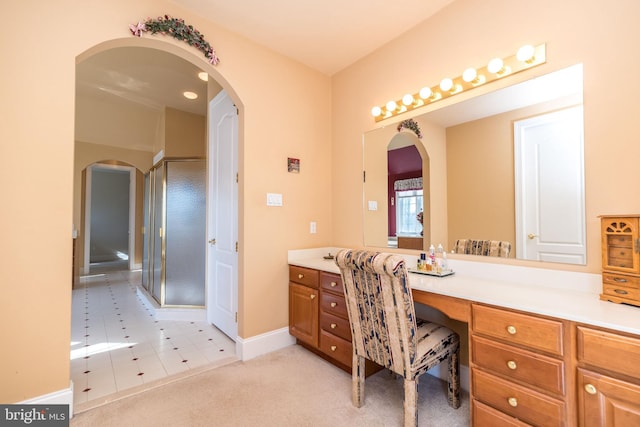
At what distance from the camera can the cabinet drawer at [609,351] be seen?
99 centimetres

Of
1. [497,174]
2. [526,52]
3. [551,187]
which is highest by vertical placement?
[526,52]

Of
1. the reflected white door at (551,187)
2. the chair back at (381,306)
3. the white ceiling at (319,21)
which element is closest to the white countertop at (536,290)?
the reflected white door at (551,187)

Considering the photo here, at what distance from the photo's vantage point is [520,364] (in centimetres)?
125

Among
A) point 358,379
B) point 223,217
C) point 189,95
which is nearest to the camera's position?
point 358,379

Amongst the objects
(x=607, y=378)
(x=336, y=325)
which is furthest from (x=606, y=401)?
(x=336, y=325)

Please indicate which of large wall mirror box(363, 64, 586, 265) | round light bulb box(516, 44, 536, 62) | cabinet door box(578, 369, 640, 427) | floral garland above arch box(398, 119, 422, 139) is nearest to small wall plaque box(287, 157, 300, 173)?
large wall mirror box(363, 64, 586, 265)

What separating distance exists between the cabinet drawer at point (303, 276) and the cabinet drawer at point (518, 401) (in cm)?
131

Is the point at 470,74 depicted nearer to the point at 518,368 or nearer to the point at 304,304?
the point at 518,368

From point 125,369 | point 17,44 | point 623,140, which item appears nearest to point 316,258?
point 125,369

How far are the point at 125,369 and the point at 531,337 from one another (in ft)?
9.13

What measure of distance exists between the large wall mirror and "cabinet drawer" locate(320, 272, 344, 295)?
0.65 meters

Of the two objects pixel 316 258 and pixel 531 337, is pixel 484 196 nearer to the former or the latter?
pixel 531 337

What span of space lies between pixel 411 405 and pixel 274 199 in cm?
186

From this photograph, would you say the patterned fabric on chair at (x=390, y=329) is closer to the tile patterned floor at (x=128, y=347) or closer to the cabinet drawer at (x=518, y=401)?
the cabinet drawer at (x=518, y=401)
